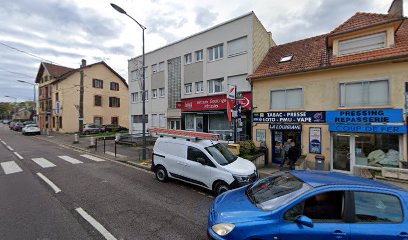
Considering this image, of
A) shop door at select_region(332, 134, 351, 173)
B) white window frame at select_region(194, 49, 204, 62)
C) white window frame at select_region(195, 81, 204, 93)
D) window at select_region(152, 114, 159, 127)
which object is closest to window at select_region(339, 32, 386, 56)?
shop door at select_region(332, 134, 351, 173)

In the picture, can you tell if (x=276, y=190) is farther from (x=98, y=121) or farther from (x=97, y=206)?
(x=98, y=121)

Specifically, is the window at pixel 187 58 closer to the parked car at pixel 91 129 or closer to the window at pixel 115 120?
the parked car at pixel 91 129

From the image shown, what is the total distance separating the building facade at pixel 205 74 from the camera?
14.8 meters

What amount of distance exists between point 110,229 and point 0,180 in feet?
22.1

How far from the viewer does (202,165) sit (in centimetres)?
725

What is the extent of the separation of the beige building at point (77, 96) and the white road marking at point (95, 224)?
31.4m

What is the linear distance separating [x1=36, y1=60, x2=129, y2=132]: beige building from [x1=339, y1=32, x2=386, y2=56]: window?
113 feet

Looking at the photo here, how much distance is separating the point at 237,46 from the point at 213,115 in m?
5.44

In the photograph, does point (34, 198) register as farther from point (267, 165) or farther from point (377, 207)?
point (267, 165)

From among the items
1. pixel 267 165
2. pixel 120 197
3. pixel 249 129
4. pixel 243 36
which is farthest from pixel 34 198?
pixel 243 36

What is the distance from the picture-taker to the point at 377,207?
3191 millimetres

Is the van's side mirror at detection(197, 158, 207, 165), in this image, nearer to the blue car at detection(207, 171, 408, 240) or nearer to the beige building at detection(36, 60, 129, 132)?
the blue car at detection(207, 171, 408, 240)

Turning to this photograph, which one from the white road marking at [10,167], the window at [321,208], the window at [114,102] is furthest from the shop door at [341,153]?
the window at [114,102]

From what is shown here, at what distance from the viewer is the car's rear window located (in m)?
3.47
